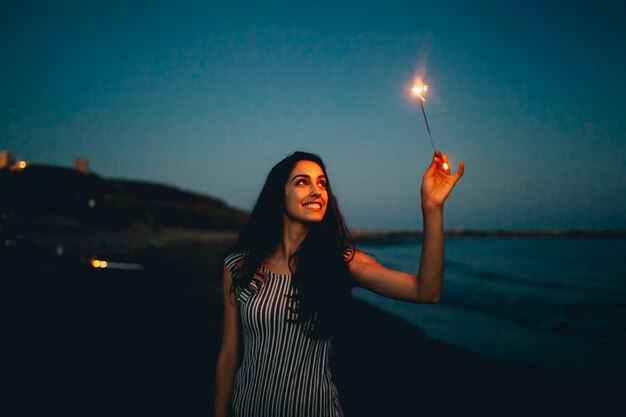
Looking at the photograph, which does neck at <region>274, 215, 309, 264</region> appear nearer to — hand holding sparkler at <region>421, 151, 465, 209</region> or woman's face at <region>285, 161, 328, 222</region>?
woman's face at <region>285, 161, 328, 222</region>

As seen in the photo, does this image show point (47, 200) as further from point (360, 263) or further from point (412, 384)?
point (412, 384)

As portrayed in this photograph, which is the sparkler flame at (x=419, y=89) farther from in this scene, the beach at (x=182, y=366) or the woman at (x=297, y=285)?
the beach at (x=182, y=366)

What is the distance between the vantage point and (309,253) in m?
2.64

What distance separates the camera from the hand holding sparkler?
6.66 ft

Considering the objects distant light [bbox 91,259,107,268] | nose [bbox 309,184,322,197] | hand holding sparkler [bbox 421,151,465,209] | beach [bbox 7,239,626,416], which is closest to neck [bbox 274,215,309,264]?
nose [bbox 309,184,322,197]

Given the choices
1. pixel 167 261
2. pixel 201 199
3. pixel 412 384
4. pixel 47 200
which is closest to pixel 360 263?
pixel 412 384

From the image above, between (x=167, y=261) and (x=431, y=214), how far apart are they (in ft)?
63.4

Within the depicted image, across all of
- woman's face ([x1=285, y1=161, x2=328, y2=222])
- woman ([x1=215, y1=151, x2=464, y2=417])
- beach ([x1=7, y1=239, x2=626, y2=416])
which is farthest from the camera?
beach ([x1=7, y1=239, x2=626, y2=416])

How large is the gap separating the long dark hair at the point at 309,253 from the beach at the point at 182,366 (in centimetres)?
148

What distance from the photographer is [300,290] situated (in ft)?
7.90

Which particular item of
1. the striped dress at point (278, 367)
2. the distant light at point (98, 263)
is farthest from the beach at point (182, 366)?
the distant light at point (98, 263)

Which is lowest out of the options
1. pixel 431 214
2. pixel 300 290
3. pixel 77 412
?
pixel 77 412

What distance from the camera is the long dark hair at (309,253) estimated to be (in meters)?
2.38

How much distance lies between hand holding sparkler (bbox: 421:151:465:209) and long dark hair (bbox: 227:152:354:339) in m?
0.77
